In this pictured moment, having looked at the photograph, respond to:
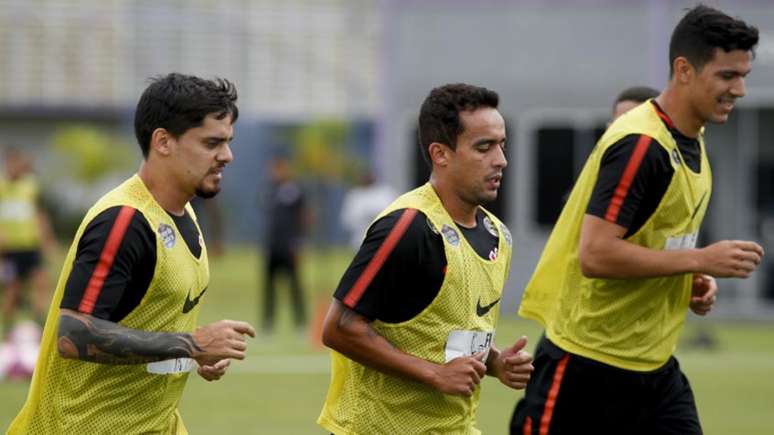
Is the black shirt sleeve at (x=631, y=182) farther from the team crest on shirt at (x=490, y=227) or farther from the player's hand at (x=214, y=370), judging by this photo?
the player's hand at (x=214, y=370)

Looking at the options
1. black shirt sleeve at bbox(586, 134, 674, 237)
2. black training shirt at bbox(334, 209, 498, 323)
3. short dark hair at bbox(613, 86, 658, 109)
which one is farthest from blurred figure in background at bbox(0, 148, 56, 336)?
black training shirt at bbox(334, 209, 498, 323)

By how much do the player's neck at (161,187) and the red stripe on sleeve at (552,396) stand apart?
5.87ft

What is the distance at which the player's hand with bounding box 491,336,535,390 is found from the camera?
204 inches

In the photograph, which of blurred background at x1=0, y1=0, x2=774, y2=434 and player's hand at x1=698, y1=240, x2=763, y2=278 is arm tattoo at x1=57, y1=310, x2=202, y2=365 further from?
blurred background at x1=0, y1=0, x2=774, y2=434

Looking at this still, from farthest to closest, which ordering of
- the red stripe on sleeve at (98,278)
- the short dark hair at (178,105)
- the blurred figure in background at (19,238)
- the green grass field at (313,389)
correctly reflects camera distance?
the blurred figure in background at (19,238)
the green grass field at (313,389)
the short dark hair at (178,105)
the red stripe on sleeve at (98,278)

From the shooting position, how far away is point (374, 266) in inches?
194

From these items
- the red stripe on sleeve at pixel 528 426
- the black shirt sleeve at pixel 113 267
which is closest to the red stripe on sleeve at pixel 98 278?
the black shirt sleeve at pixel 113 267

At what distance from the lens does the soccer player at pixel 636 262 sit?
5543 mm

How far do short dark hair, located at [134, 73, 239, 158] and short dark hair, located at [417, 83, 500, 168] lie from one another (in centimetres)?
70

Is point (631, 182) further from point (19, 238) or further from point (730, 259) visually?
point (19, 238)

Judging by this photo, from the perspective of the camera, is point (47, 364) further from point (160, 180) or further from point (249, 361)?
point (249, 361)

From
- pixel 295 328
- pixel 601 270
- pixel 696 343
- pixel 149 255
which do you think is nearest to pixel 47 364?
pixel 149 255

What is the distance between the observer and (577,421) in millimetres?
5863

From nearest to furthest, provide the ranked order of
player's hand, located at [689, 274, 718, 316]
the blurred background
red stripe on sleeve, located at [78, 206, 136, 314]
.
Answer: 1. red stripe on sleeve, located at [78, 206, 136, 314]
2. player's hand, located at [689, 274, 718, 316]
3. the blurred background
